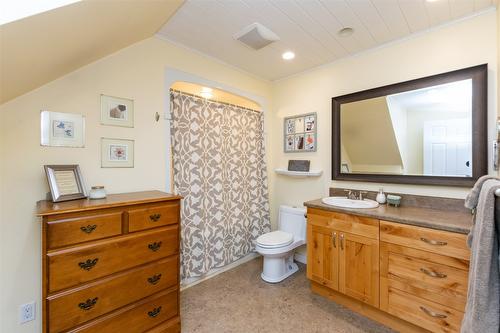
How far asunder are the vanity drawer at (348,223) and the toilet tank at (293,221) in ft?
1.67

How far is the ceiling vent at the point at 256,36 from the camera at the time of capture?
6.20 ft

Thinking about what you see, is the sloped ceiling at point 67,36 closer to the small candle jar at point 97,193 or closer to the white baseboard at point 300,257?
the small candle jar at point 97,193

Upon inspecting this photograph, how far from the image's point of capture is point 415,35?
6.54ft

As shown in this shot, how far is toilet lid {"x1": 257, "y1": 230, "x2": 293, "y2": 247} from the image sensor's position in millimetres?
2307

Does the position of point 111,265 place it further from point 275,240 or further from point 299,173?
point 299,173

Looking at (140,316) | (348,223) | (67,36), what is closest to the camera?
(67,36)

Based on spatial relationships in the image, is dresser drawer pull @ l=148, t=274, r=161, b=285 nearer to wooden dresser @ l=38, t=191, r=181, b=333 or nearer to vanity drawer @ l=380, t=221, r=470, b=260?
wooden dresser @ l=38, t=191, r=181, b=333

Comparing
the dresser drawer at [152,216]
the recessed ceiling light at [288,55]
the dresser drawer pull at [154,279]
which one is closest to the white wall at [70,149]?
the dresser drawer at [152,216]

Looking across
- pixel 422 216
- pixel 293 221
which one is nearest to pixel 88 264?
pixel 293 221

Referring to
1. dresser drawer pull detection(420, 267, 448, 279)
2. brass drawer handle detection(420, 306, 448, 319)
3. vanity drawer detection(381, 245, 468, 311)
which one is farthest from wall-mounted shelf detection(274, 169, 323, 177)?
brass drawer handle detection(420, 306, 448, 319)

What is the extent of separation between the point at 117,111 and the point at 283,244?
201cm

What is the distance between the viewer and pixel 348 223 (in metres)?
1.91

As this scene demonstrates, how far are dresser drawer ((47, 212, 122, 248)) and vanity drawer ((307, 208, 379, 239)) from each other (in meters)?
1.67

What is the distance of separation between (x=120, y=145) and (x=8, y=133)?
2.06 ft
